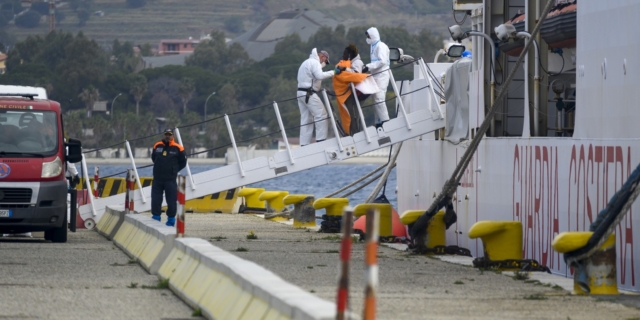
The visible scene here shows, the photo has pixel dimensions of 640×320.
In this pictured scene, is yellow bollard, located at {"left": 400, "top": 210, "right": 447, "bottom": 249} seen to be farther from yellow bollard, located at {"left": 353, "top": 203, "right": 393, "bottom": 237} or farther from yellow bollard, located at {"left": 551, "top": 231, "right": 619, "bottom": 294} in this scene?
yellow bollard, located at {"left": 551, "top": 231, "right": 619, "bottom": 294}

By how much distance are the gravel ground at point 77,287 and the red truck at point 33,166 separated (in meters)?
0.81

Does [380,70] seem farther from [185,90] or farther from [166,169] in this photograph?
[185,90]

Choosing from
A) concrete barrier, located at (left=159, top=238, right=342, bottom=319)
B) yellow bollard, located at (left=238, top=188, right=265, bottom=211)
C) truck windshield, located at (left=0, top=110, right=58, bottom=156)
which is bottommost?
yellow bollard, located at (left=238, top=188, right=265, bottom=211)

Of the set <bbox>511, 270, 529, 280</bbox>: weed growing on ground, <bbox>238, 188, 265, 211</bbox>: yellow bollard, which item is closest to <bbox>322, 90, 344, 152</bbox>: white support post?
<bbox>511, 270, 529, 280</bbox>: weed growing on ground

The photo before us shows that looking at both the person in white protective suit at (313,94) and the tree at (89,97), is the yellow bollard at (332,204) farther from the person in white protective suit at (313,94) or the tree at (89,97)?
the tree at (89,97)

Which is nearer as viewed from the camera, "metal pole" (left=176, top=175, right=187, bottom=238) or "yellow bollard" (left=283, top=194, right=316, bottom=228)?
"metal pole" (left=176, top=175, right=187, bottom=238)

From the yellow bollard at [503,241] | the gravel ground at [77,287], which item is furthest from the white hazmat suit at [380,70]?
the yellow bollard at [503,241]

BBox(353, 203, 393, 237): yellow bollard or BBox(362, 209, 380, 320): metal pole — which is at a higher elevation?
BBox(362, 209, 380, 320): metal pole

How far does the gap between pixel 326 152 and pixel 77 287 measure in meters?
10.5

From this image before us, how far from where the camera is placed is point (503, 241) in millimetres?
15875

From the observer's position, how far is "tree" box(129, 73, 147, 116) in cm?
18700

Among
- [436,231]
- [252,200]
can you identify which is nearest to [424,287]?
[436,231]

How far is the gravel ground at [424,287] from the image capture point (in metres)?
11.1

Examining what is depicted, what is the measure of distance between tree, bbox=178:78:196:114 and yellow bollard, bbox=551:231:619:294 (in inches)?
7062
